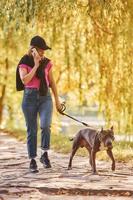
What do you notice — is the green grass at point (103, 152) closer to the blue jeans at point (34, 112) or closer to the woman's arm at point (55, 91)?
the woman's arm at point (55, 91)

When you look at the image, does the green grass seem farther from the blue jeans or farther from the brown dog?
the blue jeans

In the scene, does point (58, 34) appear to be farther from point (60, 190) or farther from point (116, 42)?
point (60, 190)

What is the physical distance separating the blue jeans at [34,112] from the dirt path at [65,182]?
42 centimetres

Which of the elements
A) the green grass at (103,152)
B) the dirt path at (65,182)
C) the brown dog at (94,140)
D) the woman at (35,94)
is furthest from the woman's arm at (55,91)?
the green grass at (103,152)

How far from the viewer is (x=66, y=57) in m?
11.6

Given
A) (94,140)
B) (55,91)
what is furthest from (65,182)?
(55,91)

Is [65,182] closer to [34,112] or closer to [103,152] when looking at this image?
[34,112]

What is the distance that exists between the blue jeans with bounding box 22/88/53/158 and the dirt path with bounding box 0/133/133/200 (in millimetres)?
417

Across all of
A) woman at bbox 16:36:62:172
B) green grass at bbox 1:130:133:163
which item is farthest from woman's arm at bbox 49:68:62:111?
green grass at bbox 1:130:133:163

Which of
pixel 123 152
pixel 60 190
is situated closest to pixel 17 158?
pixel 123 152

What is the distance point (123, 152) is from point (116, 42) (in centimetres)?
184

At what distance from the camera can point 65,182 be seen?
24.1ft

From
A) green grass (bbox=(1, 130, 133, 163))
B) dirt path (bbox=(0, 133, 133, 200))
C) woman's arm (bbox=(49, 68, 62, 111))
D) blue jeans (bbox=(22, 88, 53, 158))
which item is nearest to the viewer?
dirt path (bbox=(0, 133, 133, 200))

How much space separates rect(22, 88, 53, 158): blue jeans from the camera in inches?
329
